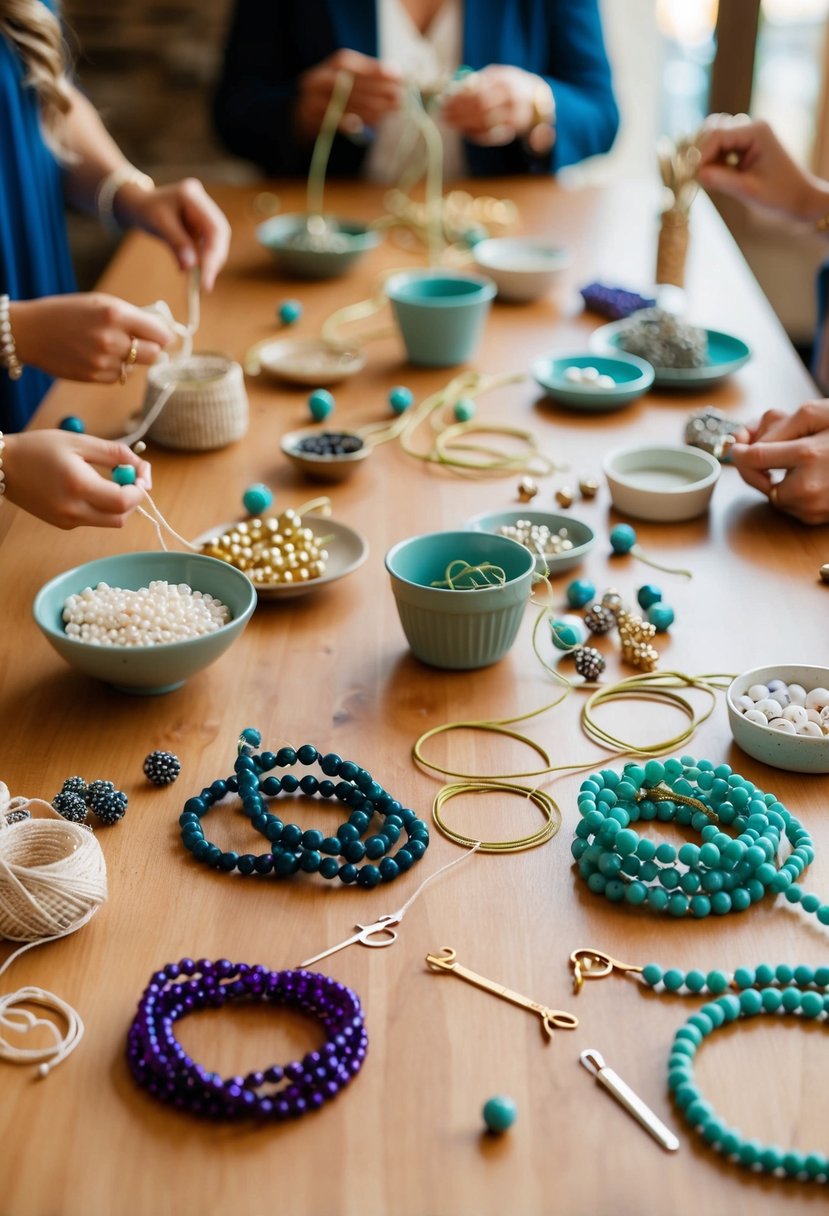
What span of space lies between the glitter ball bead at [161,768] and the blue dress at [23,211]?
1215mm

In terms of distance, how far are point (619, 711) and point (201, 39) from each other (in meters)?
3.41

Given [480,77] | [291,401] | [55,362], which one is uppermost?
[480,77]

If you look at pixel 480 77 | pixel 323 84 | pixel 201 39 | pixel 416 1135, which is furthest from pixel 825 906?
pixel 201 39

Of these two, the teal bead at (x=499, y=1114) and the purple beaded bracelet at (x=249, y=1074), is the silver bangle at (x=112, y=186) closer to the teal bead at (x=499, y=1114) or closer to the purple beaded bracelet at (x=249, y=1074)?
the purple beaded bracelet at (x=249, y=1074)

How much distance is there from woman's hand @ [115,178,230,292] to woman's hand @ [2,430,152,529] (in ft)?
2.22

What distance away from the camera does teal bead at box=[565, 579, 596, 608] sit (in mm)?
1274

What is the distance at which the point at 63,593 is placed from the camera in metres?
1.16

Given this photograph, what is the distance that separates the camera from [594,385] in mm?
1763

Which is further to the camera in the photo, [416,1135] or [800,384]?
[800,384]

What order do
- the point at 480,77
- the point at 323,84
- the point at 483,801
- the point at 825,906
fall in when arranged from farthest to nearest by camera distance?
the point at 323,84 → the point at 480,77 → the point at 483,801 → the point at 825,906

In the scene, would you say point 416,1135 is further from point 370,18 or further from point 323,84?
point 370,18

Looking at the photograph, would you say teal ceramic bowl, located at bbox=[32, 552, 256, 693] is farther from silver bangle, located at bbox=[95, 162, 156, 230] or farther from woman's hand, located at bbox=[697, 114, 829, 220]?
woman's hand, located at bbox=[697, 114, 829, 220]

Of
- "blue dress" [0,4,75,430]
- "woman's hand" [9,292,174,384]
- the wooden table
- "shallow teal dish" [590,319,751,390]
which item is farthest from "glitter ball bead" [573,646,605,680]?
"blue dress" [0,4,75,430]

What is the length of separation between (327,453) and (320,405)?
177mm
